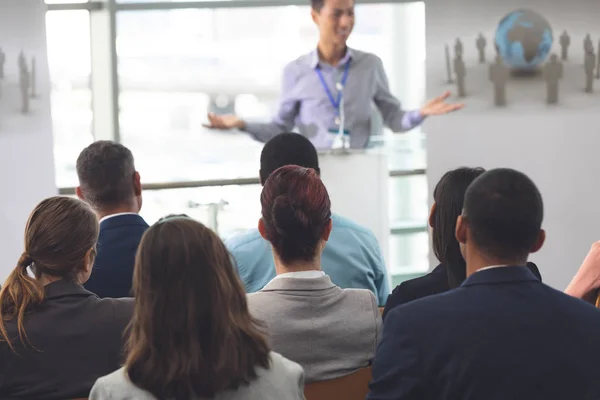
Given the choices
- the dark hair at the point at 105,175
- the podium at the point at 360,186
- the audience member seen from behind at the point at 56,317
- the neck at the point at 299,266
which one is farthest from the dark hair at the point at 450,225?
the podium at the point at 360,186

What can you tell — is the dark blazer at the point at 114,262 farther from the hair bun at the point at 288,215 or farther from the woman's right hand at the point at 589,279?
the woman's right hand at the point at 589,279

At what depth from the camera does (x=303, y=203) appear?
2467 mm

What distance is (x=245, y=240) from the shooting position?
10.4ft

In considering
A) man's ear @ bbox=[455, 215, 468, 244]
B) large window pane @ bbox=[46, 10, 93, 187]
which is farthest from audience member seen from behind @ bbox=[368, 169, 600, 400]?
large window pane @ bbox=[46, 10, 93, 187]

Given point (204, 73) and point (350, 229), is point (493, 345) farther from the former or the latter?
point (204, 73)

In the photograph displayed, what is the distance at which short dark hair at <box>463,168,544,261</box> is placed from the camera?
1991mm

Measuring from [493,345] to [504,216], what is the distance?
291mm

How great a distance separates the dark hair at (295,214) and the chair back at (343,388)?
32 centimetres

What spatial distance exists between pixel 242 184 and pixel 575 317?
4.18 meters

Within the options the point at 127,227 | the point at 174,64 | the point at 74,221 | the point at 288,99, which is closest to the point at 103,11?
the point at 174,64

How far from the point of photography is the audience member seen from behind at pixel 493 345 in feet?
6.07

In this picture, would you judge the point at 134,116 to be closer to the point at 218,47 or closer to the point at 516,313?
the point at 218,47

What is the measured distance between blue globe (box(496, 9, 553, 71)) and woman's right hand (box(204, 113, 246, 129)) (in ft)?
5.62

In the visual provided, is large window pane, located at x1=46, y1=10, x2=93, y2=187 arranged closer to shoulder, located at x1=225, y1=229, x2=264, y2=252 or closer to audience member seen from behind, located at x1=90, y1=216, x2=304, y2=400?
shoulder, located at x1=225, y1=229, x2=264, y2=252
